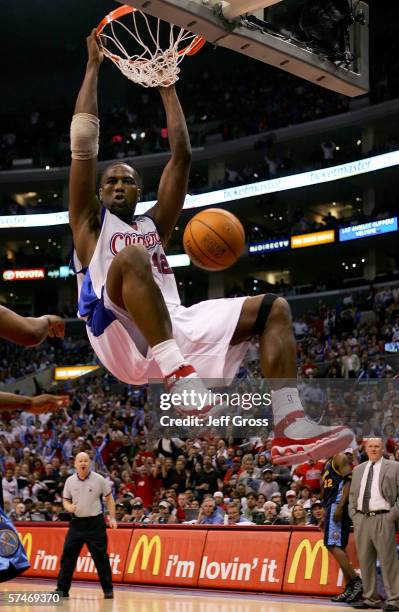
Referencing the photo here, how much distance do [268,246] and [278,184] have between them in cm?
216

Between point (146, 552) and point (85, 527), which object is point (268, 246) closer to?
point (146, 552)

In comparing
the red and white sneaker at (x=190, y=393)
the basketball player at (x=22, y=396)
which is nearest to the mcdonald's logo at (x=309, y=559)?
the basketball player at (x=22, y=396)

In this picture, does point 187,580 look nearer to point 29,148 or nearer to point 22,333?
point 22,333

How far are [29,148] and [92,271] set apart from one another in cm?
3312

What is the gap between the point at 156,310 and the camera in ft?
13.9

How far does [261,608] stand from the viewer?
9930 mm

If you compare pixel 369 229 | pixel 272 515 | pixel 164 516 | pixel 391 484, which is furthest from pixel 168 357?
pixel 369 229

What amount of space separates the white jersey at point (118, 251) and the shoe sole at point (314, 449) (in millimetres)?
988

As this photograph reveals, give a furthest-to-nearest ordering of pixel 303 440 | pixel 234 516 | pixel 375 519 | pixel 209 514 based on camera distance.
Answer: pixel 209 514, pixel 234 516, pixel 375 519, pixel 303 440

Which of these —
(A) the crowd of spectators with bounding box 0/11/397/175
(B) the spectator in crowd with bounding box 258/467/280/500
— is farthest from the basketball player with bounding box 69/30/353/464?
(A) the crowd of spectators with bounding box 0/11/397/175

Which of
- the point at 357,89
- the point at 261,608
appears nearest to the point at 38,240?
the point at 261,608

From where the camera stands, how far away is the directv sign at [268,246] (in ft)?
100

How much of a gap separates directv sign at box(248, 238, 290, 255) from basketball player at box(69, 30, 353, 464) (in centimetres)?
2554

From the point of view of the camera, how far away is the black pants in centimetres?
1126
